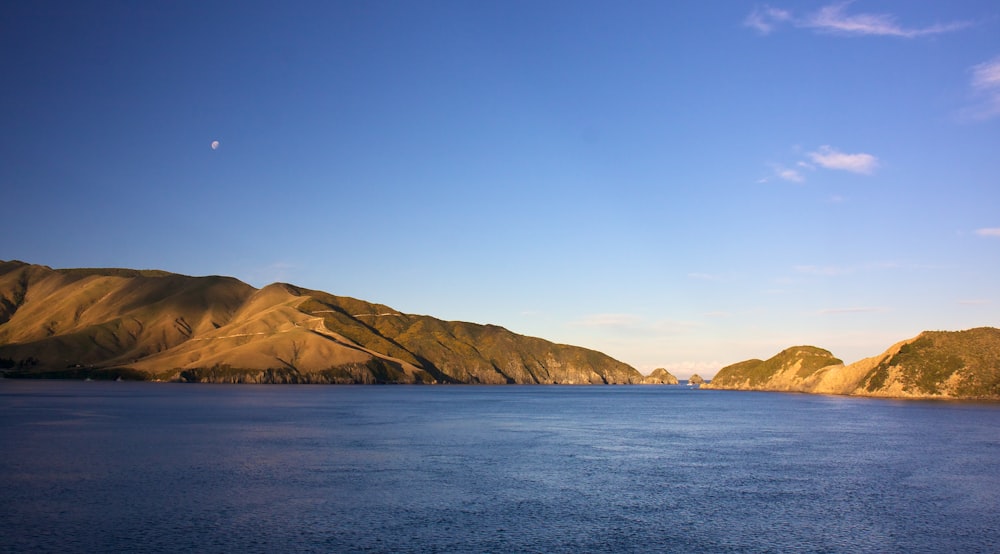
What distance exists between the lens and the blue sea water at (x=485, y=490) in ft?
121

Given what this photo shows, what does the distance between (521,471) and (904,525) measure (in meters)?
29.4

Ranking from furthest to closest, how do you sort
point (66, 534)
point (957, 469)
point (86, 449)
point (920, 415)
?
point (920, 415) → point (86, 449) → point (957, 469) → point (66, 534)

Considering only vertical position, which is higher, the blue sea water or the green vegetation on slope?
the green vegetation on slope

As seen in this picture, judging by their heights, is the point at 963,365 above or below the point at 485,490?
above

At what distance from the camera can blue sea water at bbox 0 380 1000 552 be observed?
121ft

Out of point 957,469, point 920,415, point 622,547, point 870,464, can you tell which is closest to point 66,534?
point 622,547

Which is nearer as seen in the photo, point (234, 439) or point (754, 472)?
point (754, 472)

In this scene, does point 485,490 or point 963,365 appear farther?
point 963,365

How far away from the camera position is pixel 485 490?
50219mm

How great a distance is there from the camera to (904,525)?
4138 cm

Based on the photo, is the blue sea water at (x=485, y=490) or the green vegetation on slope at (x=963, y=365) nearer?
the blue sea water at (x=485, y=490)

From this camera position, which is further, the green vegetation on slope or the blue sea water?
the green vegetation on slope

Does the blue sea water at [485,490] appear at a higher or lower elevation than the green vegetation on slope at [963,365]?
lower

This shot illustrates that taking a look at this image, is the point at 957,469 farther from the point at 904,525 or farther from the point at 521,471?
the point at 521,471
